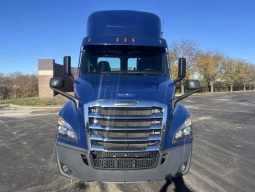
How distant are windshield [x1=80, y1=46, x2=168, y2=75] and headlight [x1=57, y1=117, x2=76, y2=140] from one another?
159cm

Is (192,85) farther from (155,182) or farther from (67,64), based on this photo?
(67,64)

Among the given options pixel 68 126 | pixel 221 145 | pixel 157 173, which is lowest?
pixel 221 145

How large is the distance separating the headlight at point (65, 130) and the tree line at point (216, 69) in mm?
40780

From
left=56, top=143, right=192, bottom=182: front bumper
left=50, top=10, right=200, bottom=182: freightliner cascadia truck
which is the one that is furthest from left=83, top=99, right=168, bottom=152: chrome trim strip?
left=56, top=143, right=192, bottom=182: front bumper

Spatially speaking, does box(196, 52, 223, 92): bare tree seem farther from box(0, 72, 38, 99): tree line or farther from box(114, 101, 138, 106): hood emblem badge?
box(114, 101, 138, 106): hood emblem badge

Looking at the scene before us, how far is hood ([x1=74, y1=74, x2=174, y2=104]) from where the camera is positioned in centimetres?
506

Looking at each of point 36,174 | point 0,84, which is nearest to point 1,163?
point 36,174

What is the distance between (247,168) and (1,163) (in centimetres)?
545

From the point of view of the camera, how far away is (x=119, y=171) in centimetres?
477

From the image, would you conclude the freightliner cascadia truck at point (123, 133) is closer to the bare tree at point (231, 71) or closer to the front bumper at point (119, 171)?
the front bumper at point (119, 171)

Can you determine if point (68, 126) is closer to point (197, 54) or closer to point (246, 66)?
point (197, 54)

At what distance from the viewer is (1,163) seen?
7.55 meters

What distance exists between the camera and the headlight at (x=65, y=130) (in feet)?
16.6

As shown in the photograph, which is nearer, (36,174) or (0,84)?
(36,174)
